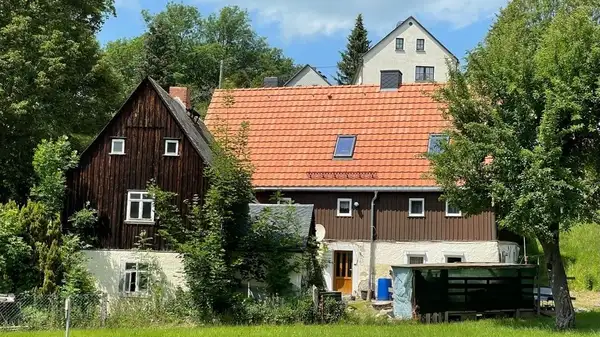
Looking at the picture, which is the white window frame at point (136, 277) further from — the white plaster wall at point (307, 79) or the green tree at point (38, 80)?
the white plaster wall at point (307, 79)

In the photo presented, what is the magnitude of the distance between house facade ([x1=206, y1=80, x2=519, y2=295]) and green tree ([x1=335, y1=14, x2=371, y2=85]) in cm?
4249

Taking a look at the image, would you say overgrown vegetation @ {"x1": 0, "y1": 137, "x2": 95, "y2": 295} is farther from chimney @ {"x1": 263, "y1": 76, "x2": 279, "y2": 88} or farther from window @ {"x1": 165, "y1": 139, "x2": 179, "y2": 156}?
chimney @ {"x1": 263, "y1": 76, "x2": 279, "y2": 88}

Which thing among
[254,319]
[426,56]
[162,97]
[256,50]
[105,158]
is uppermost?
[256,50]

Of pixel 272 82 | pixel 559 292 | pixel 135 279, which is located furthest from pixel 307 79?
pixel 559 292

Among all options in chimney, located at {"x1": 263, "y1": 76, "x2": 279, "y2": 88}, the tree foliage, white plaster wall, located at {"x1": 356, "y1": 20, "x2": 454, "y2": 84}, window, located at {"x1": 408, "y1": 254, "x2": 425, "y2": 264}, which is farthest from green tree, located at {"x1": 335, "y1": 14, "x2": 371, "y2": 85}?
window, located at {"x1": 408, "y1": 254, "x2": 425, "y2": 264}

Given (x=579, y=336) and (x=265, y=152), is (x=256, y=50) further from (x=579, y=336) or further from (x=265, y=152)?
(x=579, y=336)

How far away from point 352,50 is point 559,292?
192 ft

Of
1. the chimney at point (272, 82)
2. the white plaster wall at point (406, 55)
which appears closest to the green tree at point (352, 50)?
the white plaster wall at point (406, 55)

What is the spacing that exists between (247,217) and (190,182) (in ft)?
9.52

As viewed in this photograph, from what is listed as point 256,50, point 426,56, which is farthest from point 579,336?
point 256,50

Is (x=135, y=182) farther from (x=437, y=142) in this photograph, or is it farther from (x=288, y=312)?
(x=437, y=142)

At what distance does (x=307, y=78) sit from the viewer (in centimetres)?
6347

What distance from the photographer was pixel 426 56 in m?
60.4

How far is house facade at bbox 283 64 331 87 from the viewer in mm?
62938
